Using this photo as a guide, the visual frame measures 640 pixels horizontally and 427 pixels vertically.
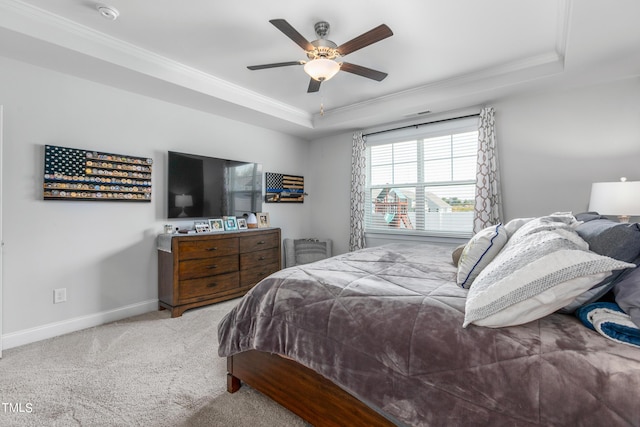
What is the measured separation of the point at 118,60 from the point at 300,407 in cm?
300

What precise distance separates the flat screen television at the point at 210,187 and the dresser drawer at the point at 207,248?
465mm

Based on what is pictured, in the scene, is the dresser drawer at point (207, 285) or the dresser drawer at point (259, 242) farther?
the dresser drawer at point (259, 242)

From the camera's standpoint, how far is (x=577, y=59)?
98.0 inches

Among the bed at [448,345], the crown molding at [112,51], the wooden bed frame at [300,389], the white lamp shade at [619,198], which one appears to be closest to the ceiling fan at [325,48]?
the crown molding at [112,51]

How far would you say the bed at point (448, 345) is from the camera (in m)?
0.84

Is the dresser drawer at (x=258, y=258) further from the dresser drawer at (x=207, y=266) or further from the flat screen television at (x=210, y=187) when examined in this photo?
the flat screen television at (x=210, y=187)

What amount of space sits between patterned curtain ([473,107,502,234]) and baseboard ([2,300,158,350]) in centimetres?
388

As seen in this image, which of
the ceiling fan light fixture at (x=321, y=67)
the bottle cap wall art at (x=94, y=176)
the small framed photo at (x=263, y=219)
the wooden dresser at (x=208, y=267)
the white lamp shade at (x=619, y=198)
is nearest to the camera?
the ceiling fan light fixture at (x=321, y=67)

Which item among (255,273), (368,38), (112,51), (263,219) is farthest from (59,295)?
(368,38)

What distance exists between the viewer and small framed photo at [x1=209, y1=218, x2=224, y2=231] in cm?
361

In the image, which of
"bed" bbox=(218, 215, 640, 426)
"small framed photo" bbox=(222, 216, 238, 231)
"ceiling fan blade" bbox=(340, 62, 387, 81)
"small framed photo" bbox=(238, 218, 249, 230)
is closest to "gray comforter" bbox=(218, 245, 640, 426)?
"bed" bbox=(218, 215, 640, 426)

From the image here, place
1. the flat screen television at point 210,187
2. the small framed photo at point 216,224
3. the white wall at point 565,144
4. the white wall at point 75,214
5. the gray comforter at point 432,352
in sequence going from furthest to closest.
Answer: the small framed photo at point 216,224
the flat screen television at point 210,187
the white wall at point 565,144
the white wall at point 75,214
the gray comforter at point 432,352

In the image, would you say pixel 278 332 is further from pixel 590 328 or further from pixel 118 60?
pixel 118 60

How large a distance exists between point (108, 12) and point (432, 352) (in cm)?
293
